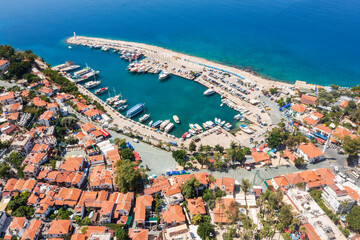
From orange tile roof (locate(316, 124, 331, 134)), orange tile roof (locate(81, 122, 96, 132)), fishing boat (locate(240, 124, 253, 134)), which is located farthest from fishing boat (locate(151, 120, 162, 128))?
orange tile roof (locate(316, 124, 331, 134))

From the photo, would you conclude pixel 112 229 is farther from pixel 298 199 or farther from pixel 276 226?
pixel 298 199

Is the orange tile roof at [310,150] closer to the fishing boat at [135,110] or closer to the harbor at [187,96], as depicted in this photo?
the harbor at [187,96]

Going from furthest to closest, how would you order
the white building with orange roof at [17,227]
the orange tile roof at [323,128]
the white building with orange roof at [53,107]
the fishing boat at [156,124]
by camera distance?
1. the fishing boat at [156,124]
2. the white building with orange roof at [53,107]
3. the orange tile roof at [323,128]
4. the white building with orange roof at [17,227]

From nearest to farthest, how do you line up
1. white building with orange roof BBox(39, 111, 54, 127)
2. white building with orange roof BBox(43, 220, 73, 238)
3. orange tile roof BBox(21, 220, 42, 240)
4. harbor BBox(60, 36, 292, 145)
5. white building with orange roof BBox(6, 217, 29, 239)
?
orange tile roof BBox(21, 220, 42, 240)
white building with orange roof BBox(43, 220, 73, 238)
white building with orange roof BBox(6, 217, 29, 239)
white building with orange roof BBox(39, 111, 54, 127)
harbor BBox(60, 36, 292, 145)

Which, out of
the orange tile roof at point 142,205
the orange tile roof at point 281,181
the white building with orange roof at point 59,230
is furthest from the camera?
the orange tile roof at point 281,181

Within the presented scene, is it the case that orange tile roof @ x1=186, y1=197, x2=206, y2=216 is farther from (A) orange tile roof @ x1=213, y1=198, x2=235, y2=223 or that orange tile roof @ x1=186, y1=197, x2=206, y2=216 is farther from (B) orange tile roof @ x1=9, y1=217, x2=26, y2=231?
(B) orange tile roof @ x1=9, y1=217, x2=26, y2=231

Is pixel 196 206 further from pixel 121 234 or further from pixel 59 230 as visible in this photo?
pixel 59 230

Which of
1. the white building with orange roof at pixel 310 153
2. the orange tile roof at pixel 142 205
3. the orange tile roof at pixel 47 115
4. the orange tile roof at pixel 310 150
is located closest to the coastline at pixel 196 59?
the orange tile roof at pixel 310 150
